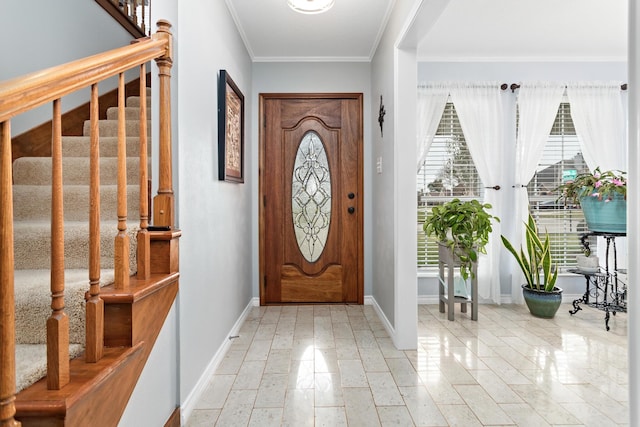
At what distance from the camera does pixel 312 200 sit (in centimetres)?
404

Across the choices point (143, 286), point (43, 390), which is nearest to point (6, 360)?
point (43, 390)

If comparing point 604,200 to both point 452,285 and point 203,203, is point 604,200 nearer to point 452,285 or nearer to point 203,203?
point 452,285

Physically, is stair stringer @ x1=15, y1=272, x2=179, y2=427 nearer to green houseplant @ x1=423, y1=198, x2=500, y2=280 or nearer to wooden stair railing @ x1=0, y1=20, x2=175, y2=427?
wooden stair railing @ x1=0, y1=20, x2=175, y2=427

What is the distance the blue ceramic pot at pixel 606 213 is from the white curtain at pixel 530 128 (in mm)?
650

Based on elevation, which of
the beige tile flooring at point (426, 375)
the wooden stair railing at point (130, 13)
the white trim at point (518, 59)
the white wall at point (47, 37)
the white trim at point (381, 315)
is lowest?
the beige tile flooring at point (426, 375)

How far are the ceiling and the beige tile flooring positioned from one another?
7.28 ft

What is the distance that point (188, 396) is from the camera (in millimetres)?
1962

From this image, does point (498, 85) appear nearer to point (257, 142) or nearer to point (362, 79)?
point (362, 79)

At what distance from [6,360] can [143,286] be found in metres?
0.51

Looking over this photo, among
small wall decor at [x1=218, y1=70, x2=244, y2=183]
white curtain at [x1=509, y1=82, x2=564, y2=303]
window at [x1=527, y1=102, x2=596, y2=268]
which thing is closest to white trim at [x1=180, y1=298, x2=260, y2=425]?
small wall decor at [x1=218, y1=70, x2=244, y2=183]

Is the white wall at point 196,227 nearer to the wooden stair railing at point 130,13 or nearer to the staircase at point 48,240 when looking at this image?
the staircase at point 48,240

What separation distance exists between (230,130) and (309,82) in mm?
1467

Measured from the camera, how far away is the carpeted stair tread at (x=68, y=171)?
6.97 ft

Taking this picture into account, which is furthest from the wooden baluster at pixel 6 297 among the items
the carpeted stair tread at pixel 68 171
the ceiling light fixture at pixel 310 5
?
the ceiling light fixture at pixel 310 5
